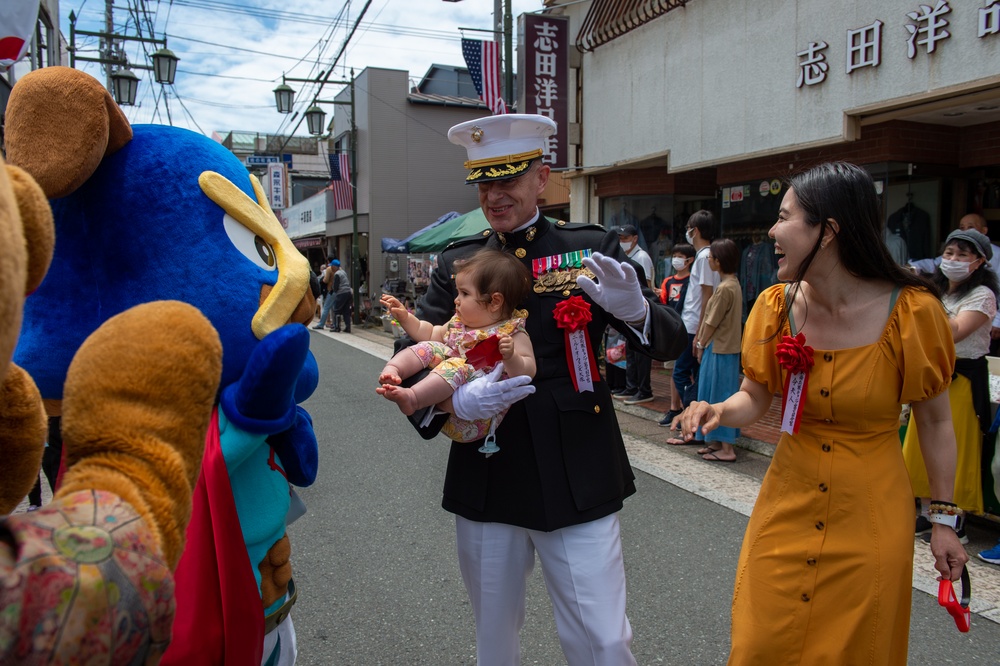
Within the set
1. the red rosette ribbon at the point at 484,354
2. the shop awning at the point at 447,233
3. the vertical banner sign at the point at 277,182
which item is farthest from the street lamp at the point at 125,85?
the vertical banner sign at the point at 277,182

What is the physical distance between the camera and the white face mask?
13.6ft

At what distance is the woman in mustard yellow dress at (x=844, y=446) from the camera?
202 centimetres

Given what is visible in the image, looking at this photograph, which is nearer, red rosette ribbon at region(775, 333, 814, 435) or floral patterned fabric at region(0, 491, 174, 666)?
floral patterned fabric at region(0, 491, 174, 666)

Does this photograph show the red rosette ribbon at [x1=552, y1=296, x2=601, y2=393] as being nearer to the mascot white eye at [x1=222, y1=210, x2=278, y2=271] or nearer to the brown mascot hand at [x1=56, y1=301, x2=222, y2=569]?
the mascot white eye at [x1=222, y1=210, x2=278, y2=271]

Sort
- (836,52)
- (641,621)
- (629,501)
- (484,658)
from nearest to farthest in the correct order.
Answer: (484,658), (641,621), (629,501), (836,52)

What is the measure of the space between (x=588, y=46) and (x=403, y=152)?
501 inches

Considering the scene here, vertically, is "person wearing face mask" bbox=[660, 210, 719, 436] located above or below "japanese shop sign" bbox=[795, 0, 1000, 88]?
below

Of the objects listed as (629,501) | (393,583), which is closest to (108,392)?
(393,583)

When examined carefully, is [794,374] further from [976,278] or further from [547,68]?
[547,68]

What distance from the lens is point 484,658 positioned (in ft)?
7.69

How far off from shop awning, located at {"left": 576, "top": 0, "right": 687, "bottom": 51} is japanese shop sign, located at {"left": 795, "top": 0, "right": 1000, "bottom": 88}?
237cm

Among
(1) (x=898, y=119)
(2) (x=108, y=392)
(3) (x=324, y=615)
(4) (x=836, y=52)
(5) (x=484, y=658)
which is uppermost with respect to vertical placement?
(4) (x=836, y=52)

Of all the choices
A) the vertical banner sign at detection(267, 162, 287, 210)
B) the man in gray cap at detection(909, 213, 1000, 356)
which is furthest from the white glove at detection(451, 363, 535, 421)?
the vertical banner sign at detection(267, 162, 287, 210)

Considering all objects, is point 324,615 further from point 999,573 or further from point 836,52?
point 836,52
